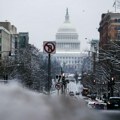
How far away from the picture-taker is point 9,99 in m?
8.70

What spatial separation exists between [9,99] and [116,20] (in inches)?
5018

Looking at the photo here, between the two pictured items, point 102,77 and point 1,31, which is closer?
point 102,77

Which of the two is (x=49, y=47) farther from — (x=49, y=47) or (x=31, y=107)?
(x=31, y=107)

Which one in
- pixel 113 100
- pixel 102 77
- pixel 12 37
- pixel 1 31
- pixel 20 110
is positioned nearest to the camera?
pixel 20 110

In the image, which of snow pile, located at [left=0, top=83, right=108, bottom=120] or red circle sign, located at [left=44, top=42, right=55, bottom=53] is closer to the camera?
snow pile, located at [left=0, top=83, right=108, bottom=120]

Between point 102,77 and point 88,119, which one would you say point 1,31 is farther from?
point 88,119

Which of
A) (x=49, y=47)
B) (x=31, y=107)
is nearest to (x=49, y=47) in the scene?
(x=49, y=47)

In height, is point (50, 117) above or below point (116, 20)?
below

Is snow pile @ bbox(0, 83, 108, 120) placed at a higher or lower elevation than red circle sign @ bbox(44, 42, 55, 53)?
lower

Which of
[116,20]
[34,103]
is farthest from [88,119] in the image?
[116,20]

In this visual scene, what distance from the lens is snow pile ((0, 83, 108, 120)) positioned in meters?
8.38

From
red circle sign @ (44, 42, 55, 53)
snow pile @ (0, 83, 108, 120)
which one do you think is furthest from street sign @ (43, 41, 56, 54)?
snow pile @ (0, 83, 108, 120)

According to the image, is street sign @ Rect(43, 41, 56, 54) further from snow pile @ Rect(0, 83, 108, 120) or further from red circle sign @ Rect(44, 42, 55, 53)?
snow pile @ Rect(0, 83, 108, 120)

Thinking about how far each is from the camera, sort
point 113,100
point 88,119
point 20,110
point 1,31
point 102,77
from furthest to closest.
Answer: point 1,31
point 102,77
point 113,100
point 88,119
point 20,110
